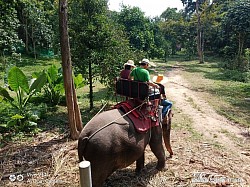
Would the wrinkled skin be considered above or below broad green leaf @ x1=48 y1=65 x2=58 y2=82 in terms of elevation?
below

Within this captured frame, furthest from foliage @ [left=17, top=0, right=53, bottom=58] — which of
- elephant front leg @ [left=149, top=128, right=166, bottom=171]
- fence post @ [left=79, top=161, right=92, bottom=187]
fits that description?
Answer: fence post @ [left=79, top=161, right=92, bottom=187]

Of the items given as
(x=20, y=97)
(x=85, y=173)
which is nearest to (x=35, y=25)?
(x=20, y=97)

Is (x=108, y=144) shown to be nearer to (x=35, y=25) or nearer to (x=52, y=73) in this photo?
(x=52, y=73)

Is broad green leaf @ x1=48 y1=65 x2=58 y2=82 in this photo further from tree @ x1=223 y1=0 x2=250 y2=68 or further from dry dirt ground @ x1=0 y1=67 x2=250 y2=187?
tree @ x1=223 y1=0 x2=250 y2=68

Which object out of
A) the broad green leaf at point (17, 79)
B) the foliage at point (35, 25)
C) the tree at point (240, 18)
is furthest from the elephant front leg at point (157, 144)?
the foliage at point (35, 25)

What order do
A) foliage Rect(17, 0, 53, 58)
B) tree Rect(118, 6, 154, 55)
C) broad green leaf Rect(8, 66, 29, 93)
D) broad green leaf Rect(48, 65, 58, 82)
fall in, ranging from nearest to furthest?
1. broad green leaf Rect(8, 66, 29, 93)
2. broad green leaf Rect(48, 65, 58, 82)
3. tree Rect(118, 6, 154, 55)
4. foliage Rect(17, 0, 53, 58)

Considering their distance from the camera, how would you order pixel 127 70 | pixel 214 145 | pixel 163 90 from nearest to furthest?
pixel 163 90 → pixel 214 145 → pixel 127 70

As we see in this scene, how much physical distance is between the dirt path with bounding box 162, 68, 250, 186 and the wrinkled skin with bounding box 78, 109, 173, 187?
1.51 meters

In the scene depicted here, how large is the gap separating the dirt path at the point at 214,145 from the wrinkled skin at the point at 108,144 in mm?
1509

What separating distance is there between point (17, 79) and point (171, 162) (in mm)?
4062

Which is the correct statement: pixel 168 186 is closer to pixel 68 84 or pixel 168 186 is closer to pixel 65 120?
pixel 68 84

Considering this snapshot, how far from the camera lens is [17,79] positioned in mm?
6047

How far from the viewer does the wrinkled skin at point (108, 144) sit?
3.20m

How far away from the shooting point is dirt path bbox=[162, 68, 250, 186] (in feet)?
14.4
